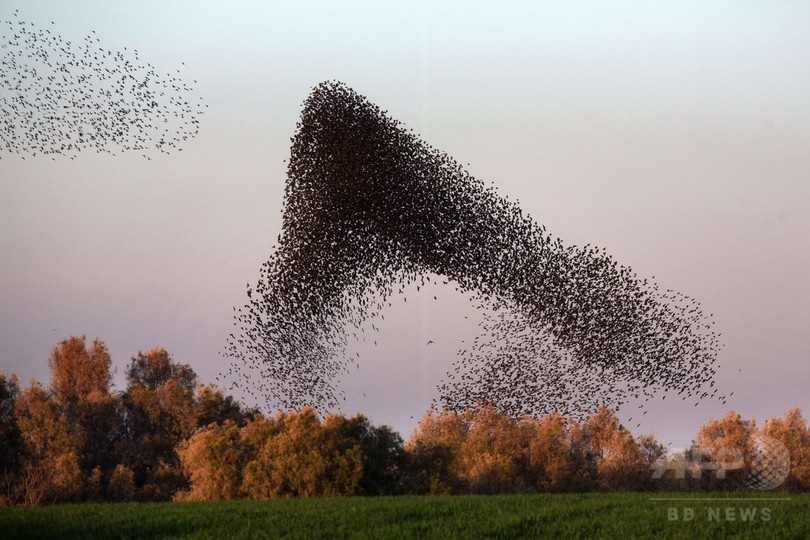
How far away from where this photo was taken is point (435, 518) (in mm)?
19203

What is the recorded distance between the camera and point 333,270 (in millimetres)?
22938

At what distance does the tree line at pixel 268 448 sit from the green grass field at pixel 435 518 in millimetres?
7170

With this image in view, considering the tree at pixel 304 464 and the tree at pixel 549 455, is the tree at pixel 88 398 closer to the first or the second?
the tree at pixel 304 464

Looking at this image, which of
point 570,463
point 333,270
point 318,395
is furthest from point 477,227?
point 570,463

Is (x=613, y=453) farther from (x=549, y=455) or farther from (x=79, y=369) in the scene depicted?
(x=79, y=369)

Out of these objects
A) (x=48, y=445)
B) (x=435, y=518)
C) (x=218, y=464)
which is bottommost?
(x=435, y=518)

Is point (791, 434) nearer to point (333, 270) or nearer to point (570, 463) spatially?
point (570, 463)

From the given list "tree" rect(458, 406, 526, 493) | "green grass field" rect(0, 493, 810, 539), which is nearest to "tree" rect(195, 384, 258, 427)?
"tree" rect(458, 406, 526, 493)

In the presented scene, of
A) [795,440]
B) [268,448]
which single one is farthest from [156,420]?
[795,440]

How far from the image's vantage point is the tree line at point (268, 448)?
29.4m

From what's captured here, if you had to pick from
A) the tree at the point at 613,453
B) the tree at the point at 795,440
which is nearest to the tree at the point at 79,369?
the tree at the point at 613,453
